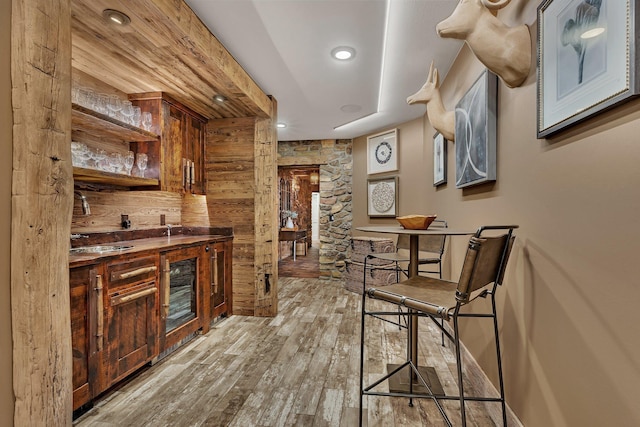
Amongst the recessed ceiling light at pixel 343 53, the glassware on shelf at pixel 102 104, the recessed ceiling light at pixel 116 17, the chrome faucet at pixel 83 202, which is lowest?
the chrome faucet at pixel 83 202

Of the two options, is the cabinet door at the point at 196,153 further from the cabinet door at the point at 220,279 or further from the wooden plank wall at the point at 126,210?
the cabinet door at the point at 220,279

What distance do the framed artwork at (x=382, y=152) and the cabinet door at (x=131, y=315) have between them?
137 inches

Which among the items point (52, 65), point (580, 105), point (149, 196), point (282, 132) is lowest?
point (149, 196)

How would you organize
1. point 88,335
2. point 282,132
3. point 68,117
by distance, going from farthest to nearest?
point 282,132 < point 88,335 < point 68,117

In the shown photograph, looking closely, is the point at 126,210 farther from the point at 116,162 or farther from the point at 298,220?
the point at 298,220

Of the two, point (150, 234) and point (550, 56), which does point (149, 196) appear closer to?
point (150, 234)

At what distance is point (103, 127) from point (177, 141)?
706 mm

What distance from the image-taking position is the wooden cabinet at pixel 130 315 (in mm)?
1839

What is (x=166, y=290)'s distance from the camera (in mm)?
2338

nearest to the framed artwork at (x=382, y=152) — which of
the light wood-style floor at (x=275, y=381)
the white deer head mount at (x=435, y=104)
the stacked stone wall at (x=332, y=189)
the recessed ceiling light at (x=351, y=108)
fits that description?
the stacked stone wall at (x=332, y=189)

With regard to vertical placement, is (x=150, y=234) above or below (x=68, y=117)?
below

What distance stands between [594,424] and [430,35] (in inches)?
91.9

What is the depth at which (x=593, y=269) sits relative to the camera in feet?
3.25

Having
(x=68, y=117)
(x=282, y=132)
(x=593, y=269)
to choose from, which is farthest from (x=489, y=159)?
(x=282, y=132)
